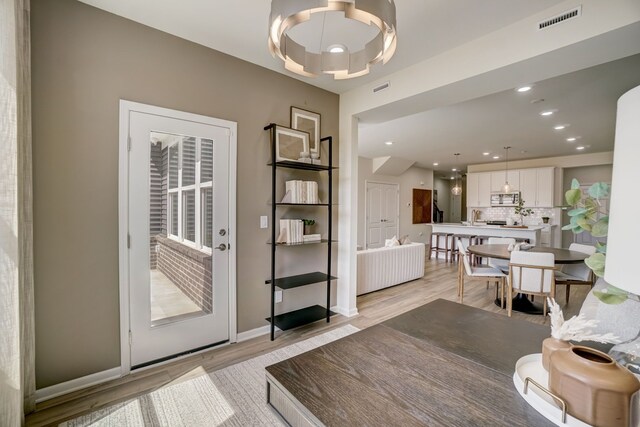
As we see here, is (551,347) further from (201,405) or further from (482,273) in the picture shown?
(482,273)

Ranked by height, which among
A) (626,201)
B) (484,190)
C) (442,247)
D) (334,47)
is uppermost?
(334,47)

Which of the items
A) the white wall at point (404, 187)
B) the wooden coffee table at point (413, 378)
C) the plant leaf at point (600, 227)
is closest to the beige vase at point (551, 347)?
the wooden coffee table at point (413, 378)

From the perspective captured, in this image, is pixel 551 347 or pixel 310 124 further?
pixel 310 124

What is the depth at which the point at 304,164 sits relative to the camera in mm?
3068

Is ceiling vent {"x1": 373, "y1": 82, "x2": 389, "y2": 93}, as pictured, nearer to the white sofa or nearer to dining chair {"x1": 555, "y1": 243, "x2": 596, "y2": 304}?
the white sofa

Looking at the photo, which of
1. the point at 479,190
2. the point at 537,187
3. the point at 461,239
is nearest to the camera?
the point at 461,239

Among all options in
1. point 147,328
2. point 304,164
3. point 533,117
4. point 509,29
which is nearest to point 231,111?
point 304,164

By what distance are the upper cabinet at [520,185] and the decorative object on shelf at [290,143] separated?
284 inches

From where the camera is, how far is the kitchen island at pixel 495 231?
5.85 metres

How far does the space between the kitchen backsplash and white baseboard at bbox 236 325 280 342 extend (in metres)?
8.04

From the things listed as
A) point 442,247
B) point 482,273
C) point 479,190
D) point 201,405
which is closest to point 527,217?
point 479,190

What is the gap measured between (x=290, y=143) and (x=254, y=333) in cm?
206

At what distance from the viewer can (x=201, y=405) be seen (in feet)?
6.31

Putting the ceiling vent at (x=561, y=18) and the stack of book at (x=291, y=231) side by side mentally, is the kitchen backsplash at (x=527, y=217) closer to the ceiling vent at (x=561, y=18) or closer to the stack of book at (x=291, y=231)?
the ceiling vent at (x=561, y=18)
